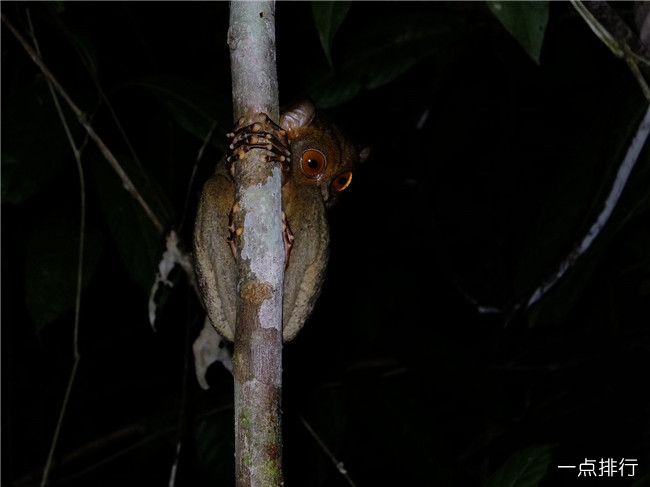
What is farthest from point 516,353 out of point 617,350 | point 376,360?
point 376,360

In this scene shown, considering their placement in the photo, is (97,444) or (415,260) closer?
(97,444)

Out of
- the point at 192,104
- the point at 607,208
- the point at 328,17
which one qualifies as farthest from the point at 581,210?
the point at 192,104

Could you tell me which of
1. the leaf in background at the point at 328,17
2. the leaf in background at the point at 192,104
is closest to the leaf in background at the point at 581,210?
the leaf in background at the point at 328,17

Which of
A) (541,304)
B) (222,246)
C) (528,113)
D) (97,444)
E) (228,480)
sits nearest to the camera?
(222,246)

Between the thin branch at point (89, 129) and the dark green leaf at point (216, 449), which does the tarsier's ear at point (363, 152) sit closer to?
the thin branch at point (89, 129)

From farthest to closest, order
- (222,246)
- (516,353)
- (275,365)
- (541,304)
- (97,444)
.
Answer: (516,353) → (97,444) → (541,304) → (222,246) → (275,365)

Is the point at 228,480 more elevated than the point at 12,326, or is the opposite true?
the point at 12,326

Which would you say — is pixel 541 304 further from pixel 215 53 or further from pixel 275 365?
pixel 215 53

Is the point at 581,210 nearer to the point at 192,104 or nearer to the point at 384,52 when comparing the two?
the point at 384,52
